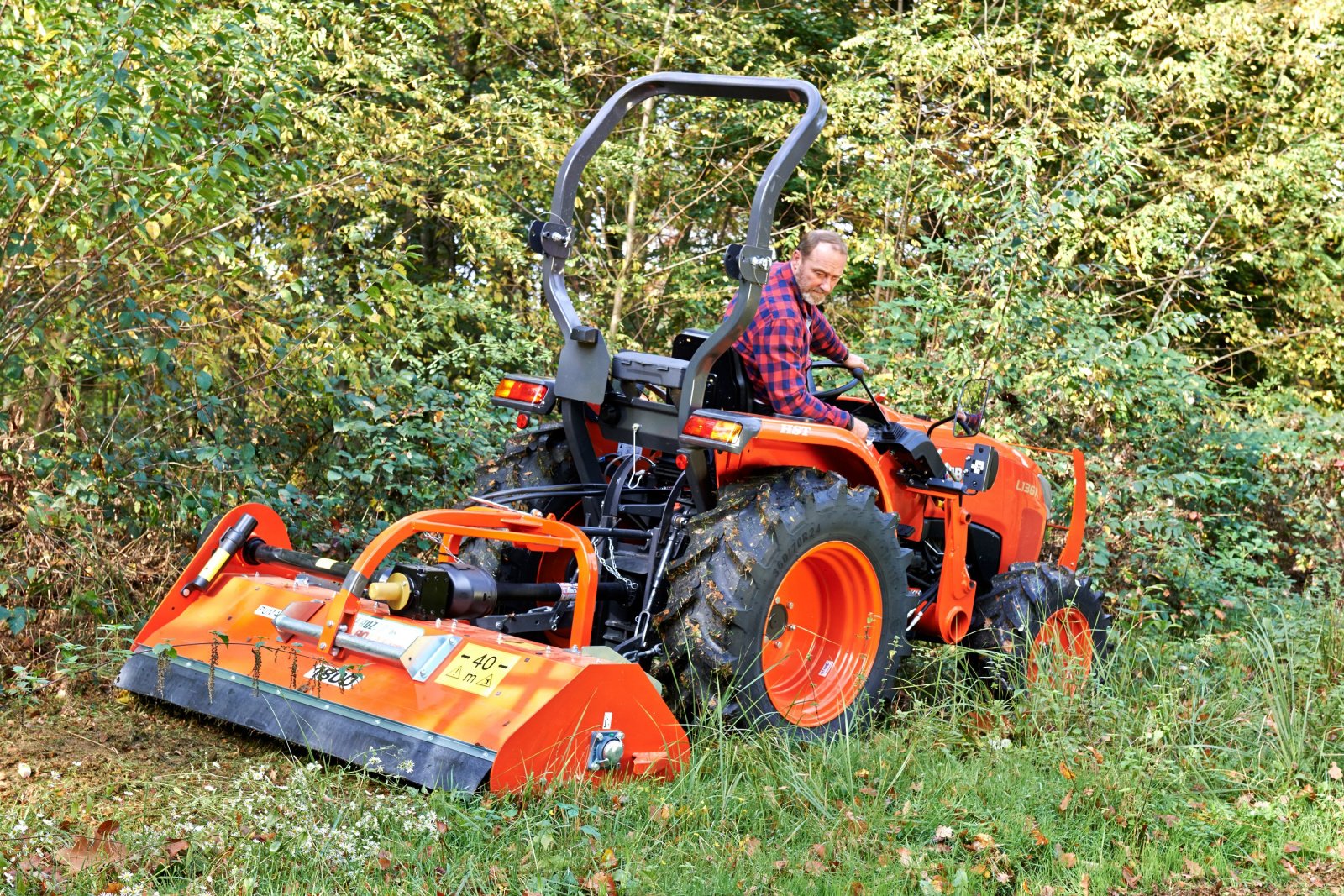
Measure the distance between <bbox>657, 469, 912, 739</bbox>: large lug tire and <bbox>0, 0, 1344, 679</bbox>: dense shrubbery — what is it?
6.93 ft

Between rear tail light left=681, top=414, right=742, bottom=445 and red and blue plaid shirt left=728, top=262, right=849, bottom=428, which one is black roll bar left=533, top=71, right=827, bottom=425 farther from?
red and blue plaid shirt left=728, top=262, right=849, bottom=428

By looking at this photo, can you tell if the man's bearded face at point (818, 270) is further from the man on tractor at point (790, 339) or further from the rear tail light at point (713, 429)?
the rear tail light at point (713, 429)

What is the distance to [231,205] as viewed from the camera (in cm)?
562

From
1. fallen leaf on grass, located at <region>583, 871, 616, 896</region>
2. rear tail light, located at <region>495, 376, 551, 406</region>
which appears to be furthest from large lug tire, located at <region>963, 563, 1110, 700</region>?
fallen leaf on grass, located at <region>583, 871, 616, 896</region>

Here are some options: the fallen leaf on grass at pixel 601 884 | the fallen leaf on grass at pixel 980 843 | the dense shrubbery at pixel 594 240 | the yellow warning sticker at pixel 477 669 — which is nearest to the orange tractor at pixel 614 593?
the yellow warning sticker at pixel 477 669

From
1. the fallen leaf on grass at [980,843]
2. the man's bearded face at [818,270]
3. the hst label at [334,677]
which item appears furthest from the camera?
the man's bearded face at [818,270]

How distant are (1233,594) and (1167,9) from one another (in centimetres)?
675

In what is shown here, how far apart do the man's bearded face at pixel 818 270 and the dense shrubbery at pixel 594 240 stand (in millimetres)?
1995

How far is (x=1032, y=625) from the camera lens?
5.46 m

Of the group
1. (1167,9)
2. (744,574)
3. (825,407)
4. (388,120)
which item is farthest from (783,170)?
(1167,9)

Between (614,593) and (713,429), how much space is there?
2.51 ft

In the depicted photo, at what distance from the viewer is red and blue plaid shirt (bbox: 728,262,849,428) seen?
4.70 m

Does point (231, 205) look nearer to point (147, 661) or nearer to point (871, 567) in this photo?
point (147, 661)

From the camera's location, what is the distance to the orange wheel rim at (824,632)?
186 inches
